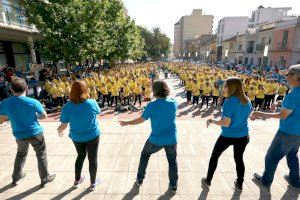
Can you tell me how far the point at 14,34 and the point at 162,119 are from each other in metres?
18.0

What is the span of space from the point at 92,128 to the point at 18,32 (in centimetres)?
1692

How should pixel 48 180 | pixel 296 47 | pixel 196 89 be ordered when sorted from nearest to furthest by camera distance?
pixel 48 180, pixel 196 89, pixel 296 47

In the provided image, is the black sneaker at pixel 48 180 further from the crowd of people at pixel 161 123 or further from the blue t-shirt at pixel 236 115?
Answer: the blue t-shirt at pixel 236 115

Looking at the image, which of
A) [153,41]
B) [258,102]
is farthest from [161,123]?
[153,41]

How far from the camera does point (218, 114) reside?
9.92m

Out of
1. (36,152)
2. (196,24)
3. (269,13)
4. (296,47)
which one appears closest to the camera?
(36,152)

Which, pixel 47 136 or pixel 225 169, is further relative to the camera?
pixel 47 136

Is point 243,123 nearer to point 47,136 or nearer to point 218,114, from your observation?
point 47,136

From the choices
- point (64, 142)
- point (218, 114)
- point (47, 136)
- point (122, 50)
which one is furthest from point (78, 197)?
point (122, 50)

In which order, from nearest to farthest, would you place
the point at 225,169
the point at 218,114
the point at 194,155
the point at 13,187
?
the point at 13,187 → the point at 225,169 → the point at 194,155 → the point at 218,114

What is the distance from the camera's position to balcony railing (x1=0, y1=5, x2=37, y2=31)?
15266 mm

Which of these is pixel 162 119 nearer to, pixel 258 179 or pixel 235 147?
pixel 235 147

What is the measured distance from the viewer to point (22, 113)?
134 inches

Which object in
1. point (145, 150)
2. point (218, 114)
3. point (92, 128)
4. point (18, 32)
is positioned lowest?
point (218, 114)
